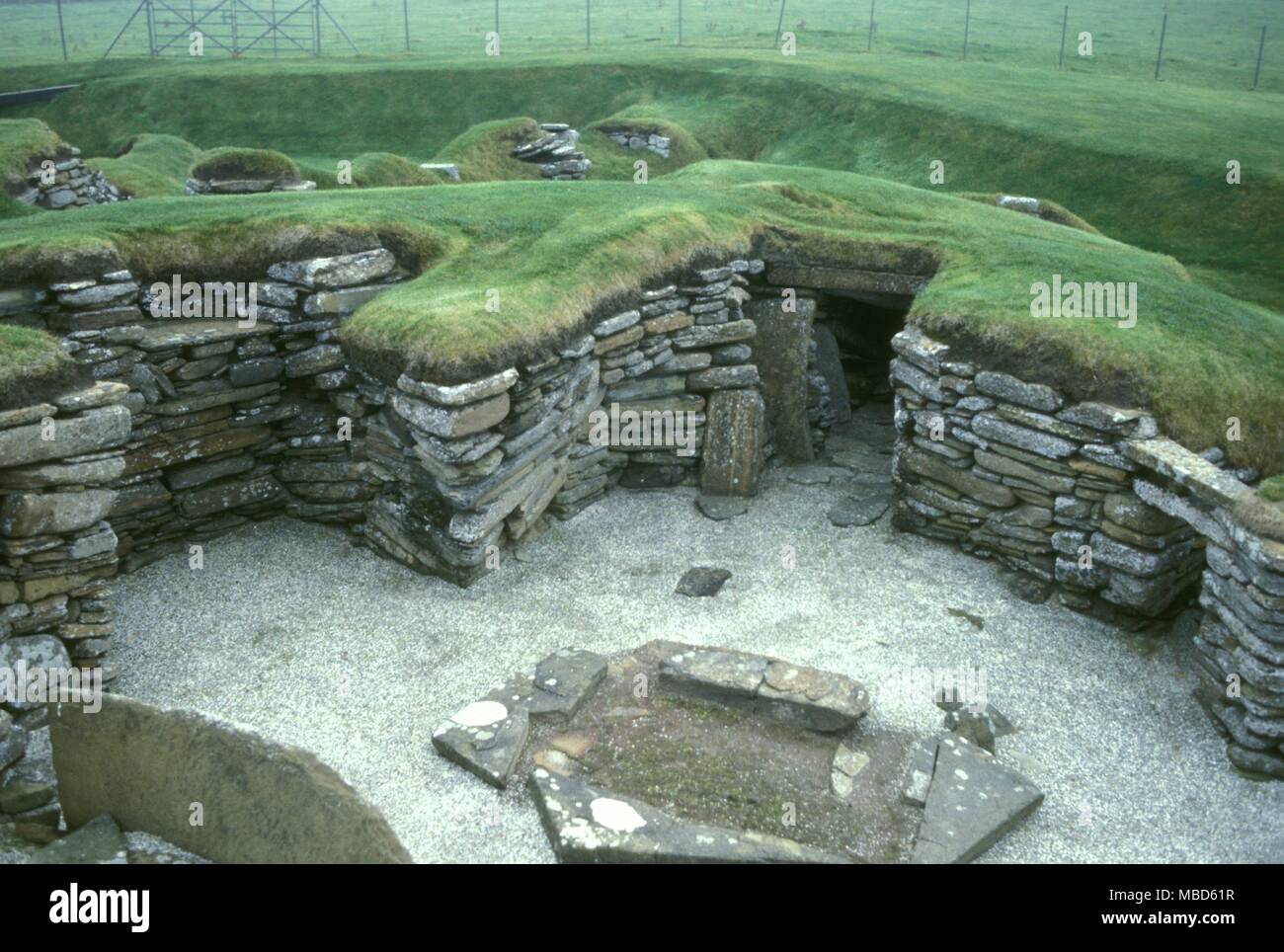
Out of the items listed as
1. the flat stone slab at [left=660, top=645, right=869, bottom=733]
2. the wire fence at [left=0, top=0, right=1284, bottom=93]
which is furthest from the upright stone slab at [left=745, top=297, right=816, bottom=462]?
the wire fence at [left=0, top=0, right=1284, bottom=93]

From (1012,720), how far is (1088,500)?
119 inches

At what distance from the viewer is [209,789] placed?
307 inches

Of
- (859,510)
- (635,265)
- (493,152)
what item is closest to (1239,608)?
(859,510)

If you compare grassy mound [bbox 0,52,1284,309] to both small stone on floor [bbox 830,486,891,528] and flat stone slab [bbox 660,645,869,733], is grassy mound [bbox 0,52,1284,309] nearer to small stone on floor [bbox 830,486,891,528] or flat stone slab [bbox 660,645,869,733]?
small stone on floor [bbox 830,486,891,528]

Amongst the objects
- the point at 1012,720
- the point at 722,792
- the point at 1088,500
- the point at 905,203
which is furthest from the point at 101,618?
the point at 905,203

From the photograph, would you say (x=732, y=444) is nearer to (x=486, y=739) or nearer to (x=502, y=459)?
(x=502, y=459)

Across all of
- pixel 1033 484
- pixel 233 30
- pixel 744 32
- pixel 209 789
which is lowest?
pixel 209 789

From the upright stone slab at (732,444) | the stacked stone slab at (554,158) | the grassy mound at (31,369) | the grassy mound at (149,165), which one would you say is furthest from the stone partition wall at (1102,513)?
the grassy mound at (149,165)

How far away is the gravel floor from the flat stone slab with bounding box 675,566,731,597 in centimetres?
16

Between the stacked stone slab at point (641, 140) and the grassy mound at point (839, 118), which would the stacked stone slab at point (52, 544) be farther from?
the stacked stone slab at point (641, 140)

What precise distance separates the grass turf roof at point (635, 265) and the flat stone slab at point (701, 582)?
129 inches

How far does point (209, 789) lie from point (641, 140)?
28.4m

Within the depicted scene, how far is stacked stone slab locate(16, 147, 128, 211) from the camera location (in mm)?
24484

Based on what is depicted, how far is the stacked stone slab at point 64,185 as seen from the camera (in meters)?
24.5
